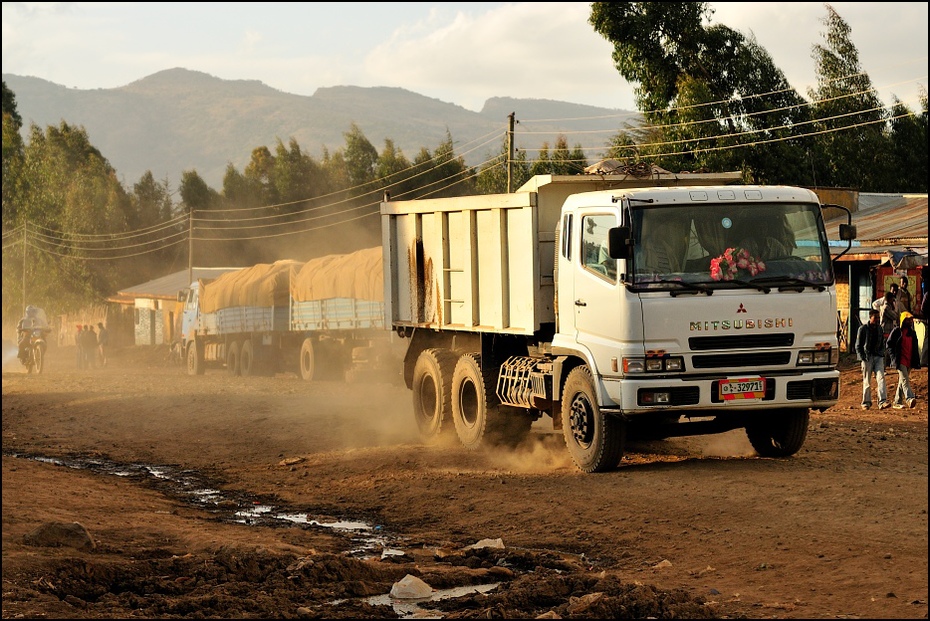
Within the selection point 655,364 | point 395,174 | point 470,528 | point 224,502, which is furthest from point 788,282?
point 395,174

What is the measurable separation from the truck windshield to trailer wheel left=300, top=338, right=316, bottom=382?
20093mm

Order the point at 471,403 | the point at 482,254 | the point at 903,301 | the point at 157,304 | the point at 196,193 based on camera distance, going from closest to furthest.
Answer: the point at 482,254 < the point at 471,403 < the point at 903,301 < the point at 157,304 < the point at 196,193

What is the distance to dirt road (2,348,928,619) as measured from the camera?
709cm

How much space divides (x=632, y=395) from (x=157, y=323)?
5304cm

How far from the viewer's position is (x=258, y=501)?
11.9 m

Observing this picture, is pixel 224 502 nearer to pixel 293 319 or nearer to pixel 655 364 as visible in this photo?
pixel 655 364

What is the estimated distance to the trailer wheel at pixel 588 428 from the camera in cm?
1132

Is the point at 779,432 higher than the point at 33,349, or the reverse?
the point at 33,349

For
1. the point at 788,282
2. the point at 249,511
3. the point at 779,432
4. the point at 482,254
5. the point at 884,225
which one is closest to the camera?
the point at 788,282

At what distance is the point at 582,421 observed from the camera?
38.4 ft

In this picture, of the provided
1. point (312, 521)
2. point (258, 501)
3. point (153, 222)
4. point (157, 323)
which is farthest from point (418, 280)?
point (153, 222)

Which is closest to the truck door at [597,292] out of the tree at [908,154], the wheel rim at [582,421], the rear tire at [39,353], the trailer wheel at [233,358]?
the wheel rim at [582,421]

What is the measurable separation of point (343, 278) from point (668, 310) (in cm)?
1873

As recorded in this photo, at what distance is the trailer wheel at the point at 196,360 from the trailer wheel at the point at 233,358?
6.93 feet
